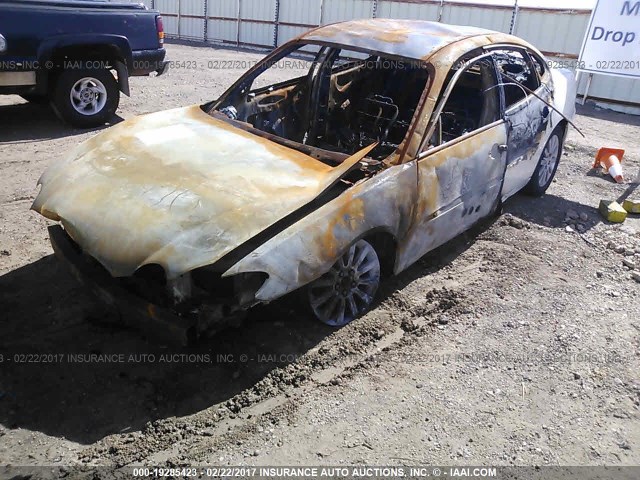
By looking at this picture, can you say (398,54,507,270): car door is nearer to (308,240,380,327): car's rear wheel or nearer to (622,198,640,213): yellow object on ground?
(308,240,380,327): car's rear wheel

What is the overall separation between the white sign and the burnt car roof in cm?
589

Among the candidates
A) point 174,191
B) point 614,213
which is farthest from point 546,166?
point 174,191

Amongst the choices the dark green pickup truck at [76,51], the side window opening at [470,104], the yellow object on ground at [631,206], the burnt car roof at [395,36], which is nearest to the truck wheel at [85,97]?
the dark green pickup truck at [76,51]

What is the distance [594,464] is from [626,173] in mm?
5409

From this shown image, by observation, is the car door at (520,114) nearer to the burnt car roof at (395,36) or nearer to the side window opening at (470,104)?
the side window opening at (470,104)

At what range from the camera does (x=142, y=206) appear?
3.09 metres

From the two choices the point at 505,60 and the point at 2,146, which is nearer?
the point at 505,60

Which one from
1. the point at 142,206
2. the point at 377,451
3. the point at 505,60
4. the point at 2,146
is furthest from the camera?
the point at 2,146

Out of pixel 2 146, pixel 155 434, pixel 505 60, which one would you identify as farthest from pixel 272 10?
pixel 155 434

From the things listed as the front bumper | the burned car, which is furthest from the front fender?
the front bumper

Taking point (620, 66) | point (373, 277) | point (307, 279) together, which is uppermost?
point (620, 66)

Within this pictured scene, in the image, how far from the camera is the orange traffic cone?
6777 mm

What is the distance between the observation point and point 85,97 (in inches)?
291

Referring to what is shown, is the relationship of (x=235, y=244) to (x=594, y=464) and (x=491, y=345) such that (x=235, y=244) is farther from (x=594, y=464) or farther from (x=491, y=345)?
(x=594, y=464)
